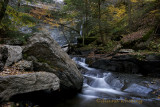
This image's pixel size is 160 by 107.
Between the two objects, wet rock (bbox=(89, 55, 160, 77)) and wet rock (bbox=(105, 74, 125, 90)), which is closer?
wet rock (bbox=(105, 74, 125, 90))

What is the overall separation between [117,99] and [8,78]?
12.9 feet

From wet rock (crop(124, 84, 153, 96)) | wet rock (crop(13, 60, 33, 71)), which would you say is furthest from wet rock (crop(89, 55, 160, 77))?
wet rock (crop(13, 60, 33, 71))

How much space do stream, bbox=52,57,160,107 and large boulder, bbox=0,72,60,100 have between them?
102 cm

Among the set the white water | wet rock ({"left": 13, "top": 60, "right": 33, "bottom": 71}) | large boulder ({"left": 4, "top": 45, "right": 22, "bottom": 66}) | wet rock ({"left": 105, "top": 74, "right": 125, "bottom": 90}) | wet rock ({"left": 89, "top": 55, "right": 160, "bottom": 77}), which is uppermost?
large boulder ({"left": 4, "top": 45, "right": 22, "bottom": 66})

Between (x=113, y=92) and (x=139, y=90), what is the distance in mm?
1141

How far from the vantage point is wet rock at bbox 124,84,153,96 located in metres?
5.05

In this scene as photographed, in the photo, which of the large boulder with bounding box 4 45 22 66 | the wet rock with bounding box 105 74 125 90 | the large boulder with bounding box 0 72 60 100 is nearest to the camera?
the large boulder with bounding box 0 72 60 100

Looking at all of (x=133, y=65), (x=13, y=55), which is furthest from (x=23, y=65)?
(x=133, y=65)

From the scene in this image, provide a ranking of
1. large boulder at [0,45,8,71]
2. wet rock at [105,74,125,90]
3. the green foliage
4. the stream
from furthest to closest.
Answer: the green foliage → wet rock at [105,74,125,90] → the stream → large boulder at [0,45,8,71]

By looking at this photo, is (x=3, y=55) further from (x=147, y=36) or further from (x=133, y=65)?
(x=147, y=36)

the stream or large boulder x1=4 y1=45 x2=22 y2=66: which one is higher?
large boulder x1=4 y1=45 x2=22 y2=66

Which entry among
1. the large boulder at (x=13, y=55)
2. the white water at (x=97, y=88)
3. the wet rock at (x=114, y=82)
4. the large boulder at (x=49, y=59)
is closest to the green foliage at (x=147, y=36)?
the white water at (x=97, y=88)

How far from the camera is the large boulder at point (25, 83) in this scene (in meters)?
2.73

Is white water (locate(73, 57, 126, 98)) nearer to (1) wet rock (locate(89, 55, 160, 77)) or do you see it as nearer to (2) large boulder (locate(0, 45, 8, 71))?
(1) wet rock (locate(89, 55, 160, 77))
